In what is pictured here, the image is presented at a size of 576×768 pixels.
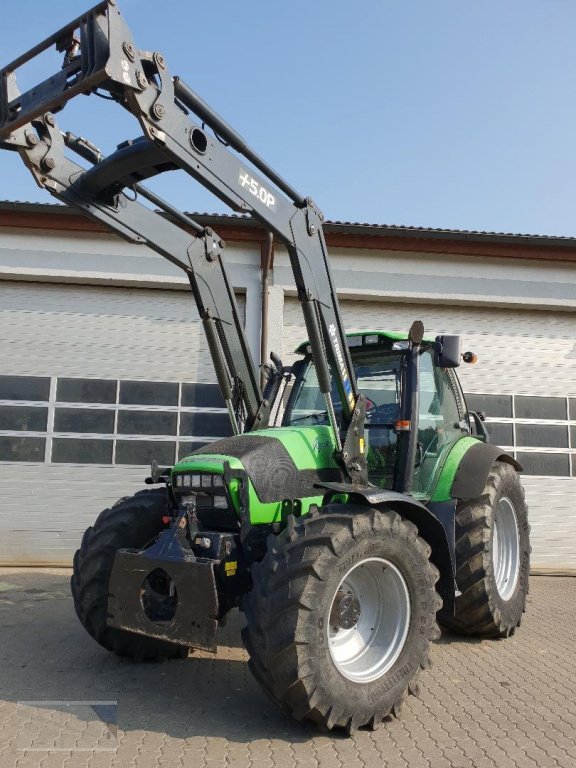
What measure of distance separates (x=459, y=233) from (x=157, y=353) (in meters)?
4.82

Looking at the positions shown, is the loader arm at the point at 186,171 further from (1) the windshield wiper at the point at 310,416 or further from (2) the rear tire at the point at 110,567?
(2) the rear tire at the point at 110,567

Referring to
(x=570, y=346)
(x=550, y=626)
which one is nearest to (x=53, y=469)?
(x=550, y=626)

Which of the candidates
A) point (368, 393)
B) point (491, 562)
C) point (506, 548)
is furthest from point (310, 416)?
point (506, 548)

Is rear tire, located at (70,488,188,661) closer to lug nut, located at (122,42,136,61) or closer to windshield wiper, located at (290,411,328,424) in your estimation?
windshield wiper, located at (290,411,328,424)

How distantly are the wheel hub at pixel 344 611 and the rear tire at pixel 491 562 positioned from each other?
5.82 ft

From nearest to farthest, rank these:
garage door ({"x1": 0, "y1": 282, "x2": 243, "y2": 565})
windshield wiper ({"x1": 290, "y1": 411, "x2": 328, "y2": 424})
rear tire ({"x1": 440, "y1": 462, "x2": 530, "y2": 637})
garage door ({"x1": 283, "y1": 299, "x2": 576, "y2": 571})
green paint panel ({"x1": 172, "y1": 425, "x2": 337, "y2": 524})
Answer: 1. green paint panel ({"x1": 172, "y1": 425, "x2": 337, "y2": 524})
2. rear tire ({"x1": 440, "y1": 462, "x2": 530, "y2": 637})
3. windshield wiper ({"x1": 290, "y1": 411, "x2": 328, "y2": 424})
4. garage door ({"x1": 0, "y1": 282, "x2": 243, "y2": 565})
5. garage door ({"x1": 283, "y1": 299, "x2": 576, "y2": 571})

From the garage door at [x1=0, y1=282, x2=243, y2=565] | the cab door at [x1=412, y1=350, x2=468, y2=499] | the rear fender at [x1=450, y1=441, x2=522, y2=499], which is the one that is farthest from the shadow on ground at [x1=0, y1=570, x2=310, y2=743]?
the garage door at [x1=0, y1=282, x2=243, y2=565]

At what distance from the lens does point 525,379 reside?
35.2ft

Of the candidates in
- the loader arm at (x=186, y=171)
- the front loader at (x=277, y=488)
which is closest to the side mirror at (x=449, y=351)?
the front loader at (x=277, y=488)

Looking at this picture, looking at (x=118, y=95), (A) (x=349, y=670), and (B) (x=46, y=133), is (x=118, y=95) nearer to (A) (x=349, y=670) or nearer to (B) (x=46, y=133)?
(B) (x=46, y=133)

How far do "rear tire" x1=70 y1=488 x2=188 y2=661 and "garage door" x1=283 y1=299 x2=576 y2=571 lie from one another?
5.68 meters

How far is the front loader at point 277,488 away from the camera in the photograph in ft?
12.3

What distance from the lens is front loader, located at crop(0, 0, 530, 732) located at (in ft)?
12.3

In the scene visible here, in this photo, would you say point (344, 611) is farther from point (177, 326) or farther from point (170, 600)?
point (177, 326)
